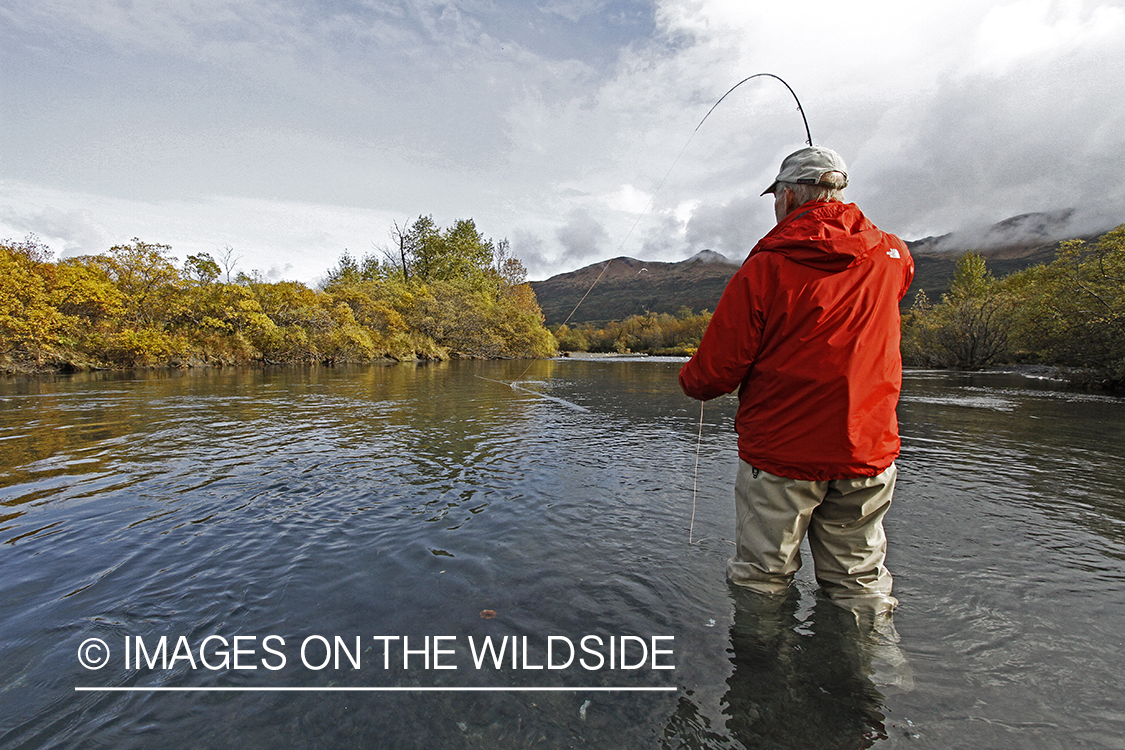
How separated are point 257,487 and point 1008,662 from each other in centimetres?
765

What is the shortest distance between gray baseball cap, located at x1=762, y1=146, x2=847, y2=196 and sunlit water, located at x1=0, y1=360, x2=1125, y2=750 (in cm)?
279

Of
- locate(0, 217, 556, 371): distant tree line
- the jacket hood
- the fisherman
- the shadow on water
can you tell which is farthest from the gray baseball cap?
locate(0, 217, 556, 371): distant tree line

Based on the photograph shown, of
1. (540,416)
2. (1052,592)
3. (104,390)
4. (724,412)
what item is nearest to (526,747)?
(1052,592)

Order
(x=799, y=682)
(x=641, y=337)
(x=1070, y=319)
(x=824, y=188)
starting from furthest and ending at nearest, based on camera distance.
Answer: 1. (x=641, y=337)
2. (x=1070, y=319)
3. (x=824, y=188)
4. (x=799, y=682)

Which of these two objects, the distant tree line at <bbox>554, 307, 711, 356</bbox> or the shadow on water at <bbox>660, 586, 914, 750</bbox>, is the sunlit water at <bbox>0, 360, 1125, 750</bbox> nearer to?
the shadow on water at <bbox>660, 586, 914, 750</bbox>

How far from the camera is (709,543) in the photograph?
16.0 feet

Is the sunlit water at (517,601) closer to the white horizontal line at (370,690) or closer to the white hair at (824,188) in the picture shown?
the white horizontal line at (370,690)

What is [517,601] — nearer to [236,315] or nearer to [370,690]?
[370,690]

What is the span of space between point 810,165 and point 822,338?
1.14 metres

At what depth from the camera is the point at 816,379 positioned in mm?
2734

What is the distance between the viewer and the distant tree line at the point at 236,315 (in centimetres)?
2722

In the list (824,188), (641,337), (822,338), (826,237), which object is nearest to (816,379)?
(822,338)

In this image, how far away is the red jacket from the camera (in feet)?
8.92

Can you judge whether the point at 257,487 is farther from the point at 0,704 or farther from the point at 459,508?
the point at 0,704
